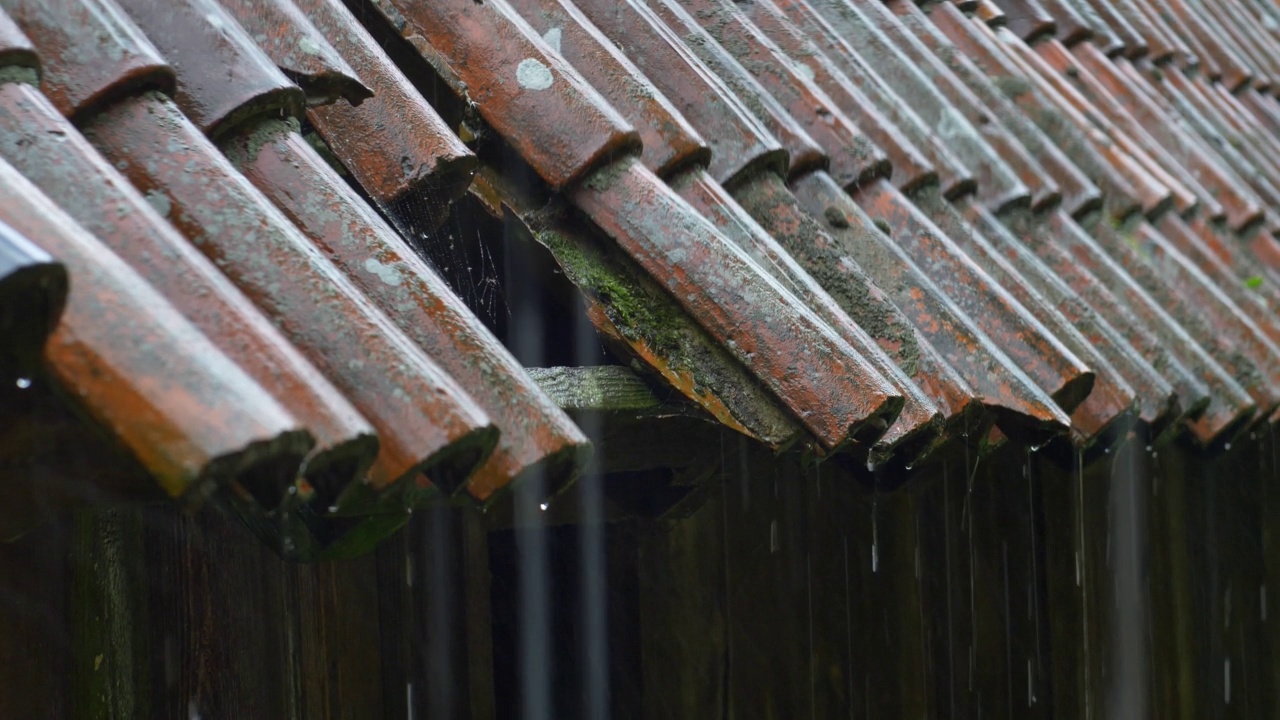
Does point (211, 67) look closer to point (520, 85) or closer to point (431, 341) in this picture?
point (431, 341)

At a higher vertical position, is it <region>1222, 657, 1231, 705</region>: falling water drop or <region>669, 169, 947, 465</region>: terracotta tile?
<region>669, 169, 947, 465</region>: terracotta tile

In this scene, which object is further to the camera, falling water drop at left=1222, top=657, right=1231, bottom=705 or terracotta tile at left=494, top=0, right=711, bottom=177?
falling water drop at left=1222, top=657, right=1231, bottom=705

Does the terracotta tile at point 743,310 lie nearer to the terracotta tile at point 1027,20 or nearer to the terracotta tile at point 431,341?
the terracotta tile at point 431,341

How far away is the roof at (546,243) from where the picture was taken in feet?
3.54

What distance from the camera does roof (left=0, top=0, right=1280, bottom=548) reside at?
42.4 inches

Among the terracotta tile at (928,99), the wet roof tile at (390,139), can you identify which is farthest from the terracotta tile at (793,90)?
the wet roof tile at (390,139)

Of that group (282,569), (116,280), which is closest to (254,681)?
(282,569)

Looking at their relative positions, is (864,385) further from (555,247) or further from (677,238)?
(555,247)

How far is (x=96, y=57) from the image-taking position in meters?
1.40

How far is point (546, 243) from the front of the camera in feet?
6.33

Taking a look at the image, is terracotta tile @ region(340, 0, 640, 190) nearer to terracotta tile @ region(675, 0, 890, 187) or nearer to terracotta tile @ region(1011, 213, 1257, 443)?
terracotta tile @ region(675, 0, 890, 187)

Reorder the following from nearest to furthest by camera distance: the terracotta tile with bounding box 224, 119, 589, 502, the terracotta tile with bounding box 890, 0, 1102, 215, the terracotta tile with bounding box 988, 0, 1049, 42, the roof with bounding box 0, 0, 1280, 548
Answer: the roof with bounding box 0, 0, 1280, 548, the terracotta tile with bounding box 224, 119, 589, 502, the terracotta tile with bounding box 890, 0, 1102, 215, the terracotta tile with bounding box 988, 0, 1049, 42

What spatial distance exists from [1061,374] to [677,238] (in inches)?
36.0

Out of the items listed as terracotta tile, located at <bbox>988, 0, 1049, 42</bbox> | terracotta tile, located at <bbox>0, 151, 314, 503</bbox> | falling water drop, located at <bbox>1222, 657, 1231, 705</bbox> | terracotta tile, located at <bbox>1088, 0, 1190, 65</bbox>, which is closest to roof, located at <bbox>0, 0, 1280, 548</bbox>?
terracotta tile, located at <bbox>0, 151, 314, 503</bbox>
